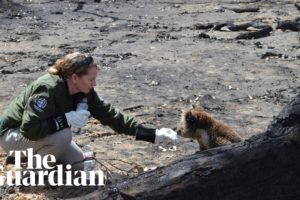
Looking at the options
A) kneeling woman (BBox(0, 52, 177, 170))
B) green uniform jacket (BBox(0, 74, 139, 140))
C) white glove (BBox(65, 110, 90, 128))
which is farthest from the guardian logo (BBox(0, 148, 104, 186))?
white glove (BBox(65, 110, 90, 128))

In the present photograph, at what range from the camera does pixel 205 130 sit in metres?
5.33

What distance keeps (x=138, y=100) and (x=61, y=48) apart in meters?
3.80

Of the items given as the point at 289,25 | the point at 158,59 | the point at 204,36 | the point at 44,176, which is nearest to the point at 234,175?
the point at 44,176

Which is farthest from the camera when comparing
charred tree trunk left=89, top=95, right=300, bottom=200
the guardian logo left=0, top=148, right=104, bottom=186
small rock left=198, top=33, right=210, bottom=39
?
small rock left=198, top=33, right=210, bottom=39

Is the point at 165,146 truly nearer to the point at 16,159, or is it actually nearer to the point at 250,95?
the point at 16,159

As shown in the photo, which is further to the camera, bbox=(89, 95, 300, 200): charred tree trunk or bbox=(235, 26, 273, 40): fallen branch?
bbox=(235, 26, 273, 40): fallen branch

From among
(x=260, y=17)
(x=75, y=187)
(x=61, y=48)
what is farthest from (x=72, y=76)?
(x=260, y=17)

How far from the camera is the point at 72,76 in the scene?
15.0 feet

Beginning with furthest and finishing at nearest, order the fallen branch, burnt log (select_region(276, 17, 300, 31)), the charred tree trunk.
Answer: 1. burnt log (select_region(276, 17, 300, 31))
2. the fallen branch
3. the charred tree trunk

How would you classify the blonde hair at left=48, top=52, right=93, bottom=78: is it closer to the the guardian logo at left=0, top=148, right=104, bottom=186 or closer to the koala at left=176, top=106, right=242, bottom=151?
the the guardian logo at left=0, top=148, right=104, bottom=186

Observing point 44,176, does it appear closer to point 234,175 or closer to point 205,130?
point 205,130

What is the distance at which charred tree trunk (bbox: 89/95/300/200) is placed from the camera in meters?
3.31

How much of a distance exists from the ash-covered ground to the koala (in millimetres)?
270

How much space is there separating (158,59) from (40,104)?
566 centimetres
